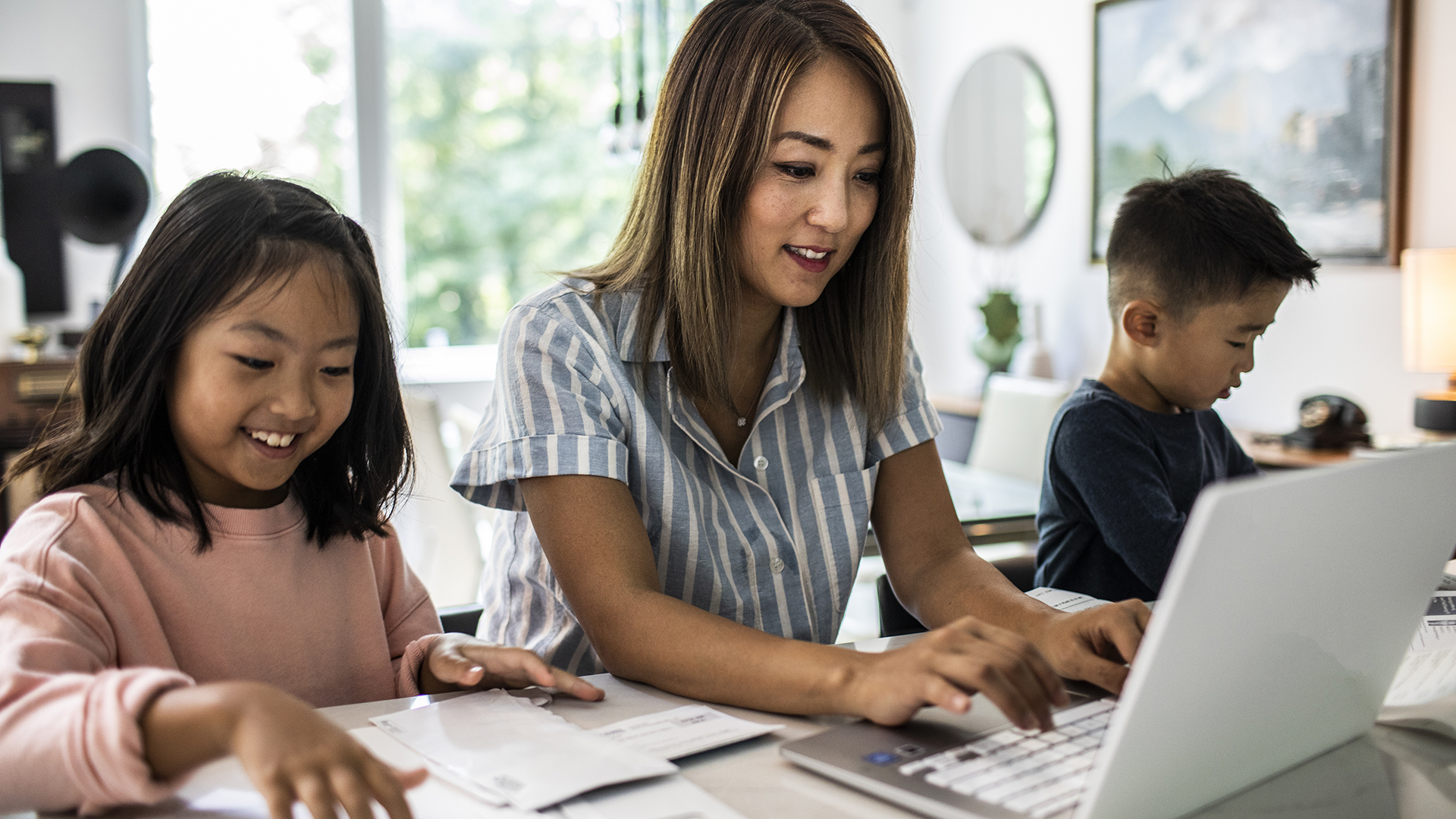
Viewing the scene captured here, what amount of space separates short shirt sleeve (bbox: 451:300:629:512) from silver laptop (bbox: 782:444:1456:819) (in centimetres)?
37

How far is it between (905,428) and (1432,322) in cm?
199

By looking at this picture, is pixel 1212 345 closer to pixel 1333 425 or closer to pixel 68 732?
pixel 68 732

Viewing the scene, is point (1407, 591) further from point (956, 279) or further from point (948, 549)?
point (956, 279)

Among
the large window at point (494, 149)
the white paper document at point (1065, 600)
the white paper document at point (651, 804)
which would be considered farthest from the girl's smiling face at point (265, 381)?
the large window at point (494, 149)

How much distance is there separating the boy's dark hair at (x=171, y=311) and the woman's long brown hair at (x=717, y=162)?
30 centimetres

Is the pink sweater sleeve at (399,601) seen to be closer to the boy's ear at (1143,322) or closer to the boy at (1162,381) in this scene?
the boy at (1162,381)

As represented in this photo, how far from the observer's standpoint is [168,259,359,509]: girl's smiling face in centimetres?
93

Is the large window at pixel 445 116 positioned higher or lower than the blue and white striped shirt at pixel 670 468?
higher

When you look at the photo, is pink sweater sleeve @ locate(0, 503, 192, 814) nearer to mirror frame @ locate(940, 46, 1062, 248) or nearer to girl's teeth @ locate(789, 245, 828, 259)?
girl's teeth @ locate(789, 245, 828, 259)

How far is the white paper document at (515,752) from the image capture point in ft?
2.18

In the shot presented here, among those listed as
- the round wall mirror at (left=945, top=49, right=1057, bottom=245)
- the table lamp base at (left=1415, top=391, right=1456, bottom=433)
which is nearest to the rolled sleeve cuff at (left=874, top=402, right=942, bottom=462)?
the table lamp base at (left=1415, top=391, right=1456, bottom=433)

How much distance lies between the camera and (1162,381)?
4.89 ft

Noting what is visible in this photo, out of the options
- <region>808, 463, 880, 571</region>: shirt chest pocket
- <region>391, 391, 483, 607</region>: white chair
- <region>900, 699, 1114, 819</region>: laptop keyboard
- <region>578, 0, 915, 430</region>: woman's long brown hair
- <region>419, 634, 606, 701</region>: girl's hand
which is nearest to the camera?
<region>900, 699, 1114, 819</region>: laptop keyboard

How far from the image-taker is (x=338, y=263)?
1.01 meters
